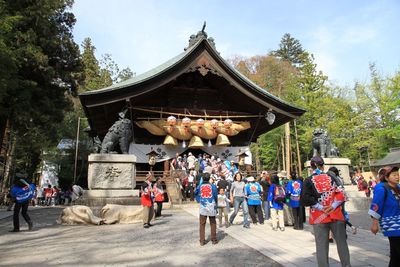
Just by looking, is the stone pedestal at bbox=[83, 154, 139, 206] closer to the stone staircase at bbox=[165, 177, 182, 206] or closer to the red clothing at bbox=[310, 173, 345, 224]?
the stone staircase at bbox=[165, 177, 182, 206]

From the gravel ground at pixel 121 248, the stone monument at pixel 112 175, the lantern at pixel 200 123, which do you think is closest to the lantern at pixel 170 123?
the lantern at pixel 200 123

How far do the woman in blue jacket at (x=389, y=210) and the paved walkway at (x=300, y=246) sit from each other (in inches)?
45.8

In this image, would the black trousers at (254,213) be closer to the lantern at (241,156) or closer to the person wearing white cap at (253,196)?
the person wearing white cap at (253,196)

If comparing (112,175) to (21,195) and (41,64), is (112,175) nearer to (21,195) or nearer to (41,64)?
(21,195)

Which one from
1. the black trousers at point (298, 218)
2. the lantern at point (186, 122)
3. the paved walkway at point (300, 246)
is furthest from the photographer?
the lantern at point (186, 122)

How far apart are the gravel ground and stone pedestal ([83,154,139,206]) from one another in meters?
2.27

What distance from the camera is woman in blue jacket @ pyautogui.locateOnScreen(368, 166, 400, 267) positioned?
10.8ft

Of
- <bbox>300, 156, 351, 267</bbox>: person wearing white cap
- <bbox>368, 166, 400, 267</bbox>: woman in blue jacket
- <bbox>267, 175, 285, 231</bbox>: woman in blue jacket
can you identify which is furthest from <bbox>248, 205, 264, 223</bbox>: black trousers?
<bbox>368, 166, 400, 267</bbox>: woman in blue jacket

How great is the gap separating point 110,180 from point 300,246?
6808 mm

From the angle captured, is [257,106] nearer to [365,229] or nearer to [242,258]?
[365,229]

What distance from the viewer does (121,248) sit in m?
5.46

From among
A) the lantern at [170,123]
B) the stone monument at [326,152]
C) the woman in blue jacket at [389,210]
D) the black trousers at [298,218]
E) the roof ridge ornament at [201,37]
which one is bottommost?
the black trousers at [298,218]

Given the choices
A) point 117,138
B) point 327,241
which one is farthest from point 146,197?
point 327,241

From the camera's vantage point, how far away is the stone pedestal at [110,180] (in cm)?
998
